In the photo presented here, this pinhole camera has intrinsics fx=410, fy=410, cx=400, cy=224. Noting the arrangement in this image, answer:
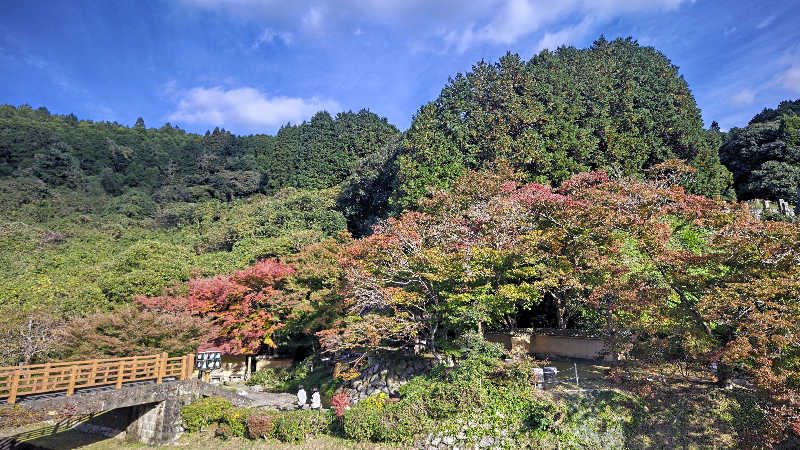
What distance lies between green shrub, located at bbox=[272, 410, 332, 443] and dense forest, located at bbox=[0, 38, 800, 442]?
102 inches

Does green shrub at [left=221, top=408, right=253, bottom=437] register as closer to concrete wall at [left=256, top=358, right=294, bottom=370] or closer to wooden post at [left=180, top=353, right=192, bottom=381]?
wooden post at [left=180, top=353, right=192, bottom=381]

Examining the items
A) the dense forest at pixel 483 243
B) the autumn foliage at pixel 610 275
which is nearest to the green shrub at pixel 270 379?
the dense forest at pixel 483 243

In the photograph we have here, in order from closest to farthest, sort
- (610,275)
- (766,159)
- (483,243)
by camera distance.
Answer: (610,275)
(483,243)
(766,159)

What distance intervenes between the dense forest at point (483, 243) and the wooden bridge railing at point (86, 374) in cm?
165

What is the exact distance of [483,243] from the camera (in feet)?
45.4

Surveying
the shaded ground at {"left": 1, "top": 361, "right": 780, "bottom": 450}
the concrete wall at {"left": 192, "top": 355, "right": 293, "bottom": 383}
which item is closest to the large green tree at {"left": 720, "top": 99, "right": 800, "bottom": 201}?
the shaded ground at {"left": 1, "top": 361, "right": 780, "bottom": 450}

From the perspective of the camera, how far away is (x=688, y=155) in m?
24.0

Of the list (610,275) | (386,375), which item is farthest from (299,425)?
(610,275)

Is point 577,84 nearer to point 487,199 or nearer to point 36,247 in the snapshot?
point 487,199

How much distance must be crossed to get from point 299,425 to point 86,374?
6.39m

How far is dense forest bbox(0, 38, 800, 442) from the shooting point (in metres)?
9.98

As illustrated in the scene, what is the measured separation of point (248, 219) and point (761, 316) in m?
32.3

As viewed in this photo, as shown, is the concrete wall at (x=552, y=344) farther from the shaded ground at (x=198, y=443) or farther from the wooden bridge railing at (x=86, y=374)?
the wooden bridge railing at (x=86, y=374)

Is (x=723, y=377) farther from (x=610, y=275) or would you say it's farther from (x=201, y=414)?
(x=201, y=414)
